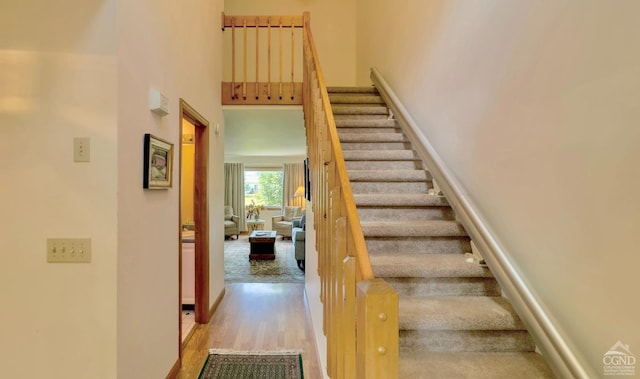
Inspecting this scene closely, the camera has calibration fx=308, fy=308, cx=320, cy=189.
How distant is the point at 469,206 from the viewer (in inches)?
81.0

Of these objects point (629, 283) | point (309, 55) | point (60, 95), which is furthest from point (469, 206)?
point (60, 95)

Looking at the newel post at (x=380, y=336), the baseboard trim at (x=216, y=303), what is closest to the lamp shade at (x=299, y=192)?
the baseboard trim at (x=216, y=303)

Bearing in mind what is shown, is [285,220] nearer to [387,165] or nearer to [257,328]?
[257,328]

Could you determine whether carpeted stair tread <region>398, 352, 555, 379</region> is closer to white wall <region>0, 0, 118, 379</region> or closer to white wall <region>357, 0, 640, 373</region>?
white wall <region>357, 0, 640, 373</region>

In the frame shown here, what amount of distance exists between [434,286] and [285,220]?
24.8 feet

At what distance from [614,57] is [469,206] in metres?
1.07

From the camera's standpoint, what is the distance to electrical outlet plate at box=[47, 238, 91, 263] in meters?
1.48

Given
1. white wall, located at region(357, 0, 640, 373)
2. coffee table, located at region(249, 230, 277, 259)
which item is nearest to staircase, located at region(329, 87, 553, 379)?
white wall, located at region(357, 0, 640, 373)

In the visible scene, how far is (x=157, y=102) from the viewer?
1875 millimetres

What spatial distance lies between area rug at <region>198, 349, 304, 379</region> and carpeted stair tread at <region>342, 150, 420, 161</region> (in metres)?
1.78

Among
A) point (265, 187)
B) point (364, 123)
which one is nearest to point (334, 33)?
point (364, 123)

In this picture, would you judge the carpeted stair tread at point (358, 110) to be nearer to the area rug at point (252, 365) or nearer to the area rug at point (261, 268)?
the area rug at point (252, 365)

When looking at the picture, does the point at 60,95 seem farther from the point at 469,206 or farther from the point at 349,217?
the point at 469,206

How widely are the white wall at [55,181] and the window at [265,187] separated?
8415 mm
